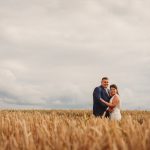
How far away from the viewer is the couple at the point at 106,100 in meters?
13.3

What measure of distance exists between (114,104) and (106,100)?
91 centimetres

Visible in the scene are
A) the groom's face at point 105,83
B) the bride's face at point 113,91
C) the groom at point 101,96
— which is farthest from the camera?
the groom at point 101,96

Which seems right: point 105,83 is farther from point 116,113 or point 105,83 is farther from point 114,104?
point 116,113

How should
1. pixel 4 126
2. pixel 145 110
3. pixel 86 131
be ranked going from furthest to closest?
1. pixel 145 110
2. pixel 4 126
3. pixel 86 131

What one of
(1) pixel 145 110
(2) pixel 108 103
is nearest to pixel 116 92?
(2) pixel 108 103

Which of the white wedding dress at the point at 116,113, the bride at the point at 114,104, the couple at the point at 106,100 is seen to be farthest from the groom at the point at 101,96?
the white wedding dress at the point at 116,113

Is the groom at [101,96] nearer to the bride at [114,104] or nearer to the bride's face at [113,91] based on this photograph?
the bride at [114,104]

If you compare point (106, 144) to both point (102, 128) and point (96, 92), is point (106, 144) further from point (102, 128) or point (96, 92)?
point (96, 92)

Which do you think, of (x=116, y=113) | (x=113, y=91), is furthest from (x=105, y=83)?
(x=116, y=113)

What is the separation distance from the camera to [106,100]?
14.3 metres

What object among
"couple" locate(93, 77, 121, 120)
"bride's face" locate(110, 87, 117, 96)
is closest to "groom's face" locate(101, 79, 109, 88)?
"couple" locate(93, 77, 121, 120)

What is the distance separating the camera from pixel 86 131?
4.84 metres

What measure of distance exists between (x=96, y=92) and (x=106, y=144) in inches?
409

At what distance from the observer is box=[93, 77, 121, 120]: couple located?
43.6 feet
